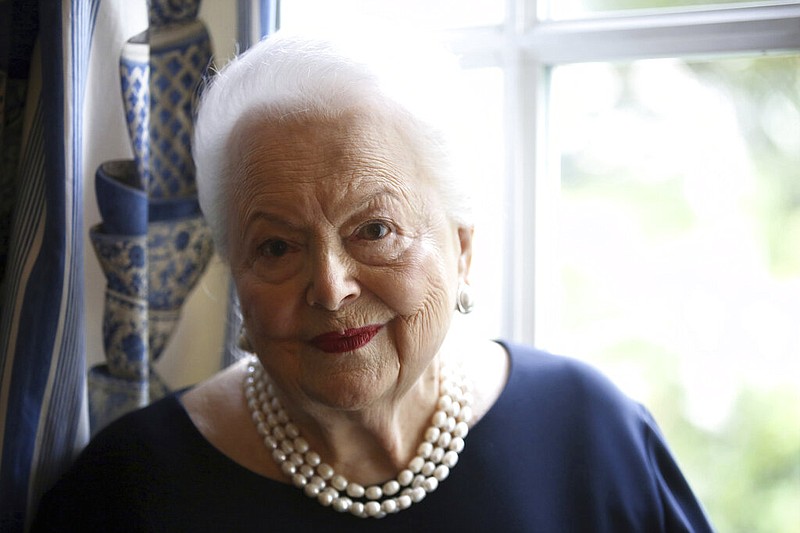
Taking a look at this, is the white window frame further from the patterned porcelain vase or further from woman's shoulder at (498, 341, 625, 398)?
the patterned porcelain vase

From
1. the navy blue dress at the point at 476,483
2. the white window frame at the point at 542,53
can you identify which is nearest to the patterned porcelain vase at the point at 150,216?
the navy blue dress at the point at 476,483

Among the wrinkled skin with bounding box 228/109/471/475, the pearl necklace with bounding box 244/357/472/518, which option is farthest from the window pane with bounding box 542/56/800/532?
Answer: the wrinkled skin with bounding box 228/109/471/475

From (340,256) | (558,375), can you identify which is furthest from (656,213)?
(340,256)

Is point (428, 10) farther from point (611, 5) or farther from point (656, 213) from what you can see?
point (656, 213)

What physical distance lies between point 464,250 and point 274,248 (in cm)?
31

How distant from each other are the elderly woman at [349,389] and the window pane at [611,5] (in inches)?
28.0

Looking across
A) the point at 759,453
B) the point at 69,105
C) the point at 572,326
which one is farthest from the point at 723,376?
the point at 69,105

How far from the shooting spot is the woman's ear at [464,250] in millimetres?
1298

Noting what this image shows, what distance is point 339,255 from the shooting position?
1.15m

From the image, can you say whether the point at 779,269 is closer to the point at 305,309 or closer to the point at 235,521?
the point at 305,309

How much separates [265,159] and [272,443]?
461 mm

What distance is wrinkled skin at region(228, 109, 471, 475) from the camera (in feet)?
3.75

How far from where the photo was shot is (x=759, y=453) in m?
1.76

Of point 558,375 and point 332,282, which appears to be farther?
point 558,375
